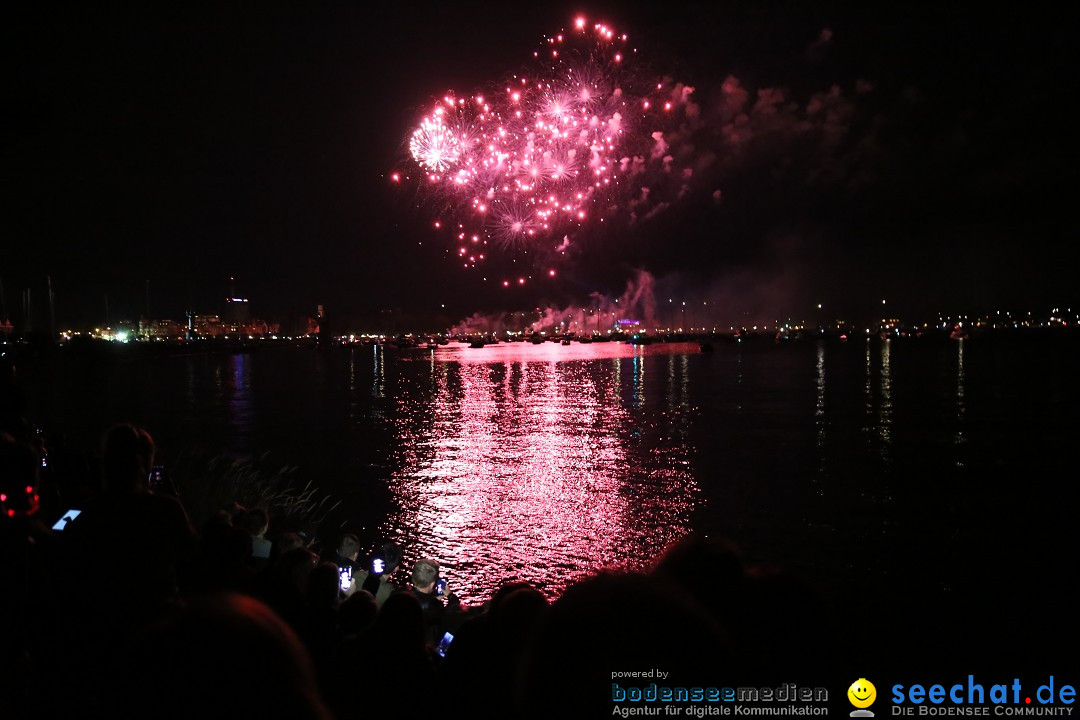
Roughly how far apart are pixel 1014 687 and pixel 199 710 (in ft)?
25.8

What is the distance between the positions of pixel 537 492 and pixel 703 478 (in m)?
4.44

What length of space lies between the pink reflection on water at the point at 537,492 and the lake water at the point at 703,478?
7cm

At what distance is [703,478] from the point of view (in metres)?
17.9

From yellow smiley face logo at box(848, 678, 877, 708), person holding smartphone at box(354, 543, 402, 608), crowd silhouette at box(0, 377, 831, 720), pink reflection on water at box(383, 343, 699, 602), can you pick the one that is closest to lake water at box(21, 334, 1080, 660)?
pink reflection on water at box(383, 343, 699, 602)

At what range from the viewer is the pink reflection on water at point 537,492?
11.6m

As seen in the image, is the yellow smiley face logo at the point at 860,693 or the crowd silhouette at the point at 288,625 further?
the yellow smiley face logo at the point at 860,693

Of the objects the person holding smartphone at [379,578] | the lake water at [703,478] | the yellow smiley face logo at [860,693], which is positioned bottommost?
the lake water at [703,478]

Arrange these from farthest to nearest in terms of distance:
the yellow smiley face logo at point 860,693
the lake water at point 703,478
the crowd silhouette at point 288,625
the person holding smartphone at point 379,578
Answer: the lake water at point 703,478, the person holding smartphone at point 379,578, the yellow smiley face logo at point 860,693, the crowd silhouette at point 288,625

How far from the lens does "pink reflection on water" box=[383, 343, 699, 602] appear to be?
11.6 m

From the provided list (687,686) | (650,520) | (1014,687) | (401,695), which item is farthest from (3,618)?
(650,520)

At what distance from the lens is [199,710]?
1142mm

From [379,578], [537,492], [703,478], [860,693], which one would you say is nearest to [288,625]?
[860,693]

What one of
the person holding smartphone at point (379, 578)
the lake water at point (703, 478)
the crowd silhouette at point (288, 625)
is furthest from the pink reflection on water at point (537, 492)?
the crowd silhouette at point (288, 625)

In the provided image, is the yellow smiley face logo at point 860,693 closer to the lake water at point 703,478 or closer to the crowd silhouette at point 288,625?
the lake water at point 703,478
